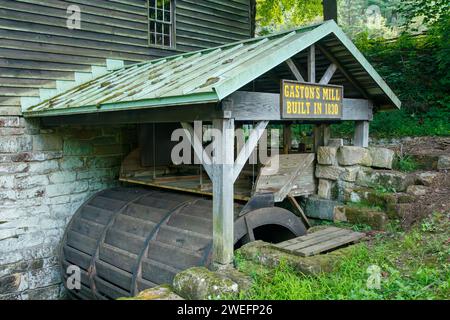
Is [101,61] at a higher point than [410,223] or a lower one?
higher

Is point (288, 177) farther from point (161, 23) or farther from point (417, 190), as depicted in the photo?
point (161, 23)

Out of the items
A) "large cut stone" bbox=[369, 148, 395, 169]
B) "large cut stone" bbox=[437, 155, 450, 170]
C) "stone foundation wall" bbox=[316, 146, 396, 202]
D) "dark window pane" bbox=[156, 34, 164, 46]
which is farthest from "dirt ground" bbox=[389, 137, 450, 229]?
"dark window pane" bbox=[156, 34, 164, 46]

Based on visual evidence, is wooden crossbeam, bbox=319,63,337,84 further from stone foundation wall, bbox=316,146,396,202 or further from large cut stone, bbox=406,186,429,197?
large cut stone, bbox=406,186,429,197

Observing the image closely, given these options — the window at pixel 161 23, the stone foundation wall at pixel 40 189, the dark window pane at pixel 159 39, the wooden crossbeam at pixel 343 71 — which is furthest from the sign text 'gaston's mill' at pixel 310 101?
the dark window pane at pixel 159 39

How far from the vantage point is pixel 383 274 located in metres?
4.22

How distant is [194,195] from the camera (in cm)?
677

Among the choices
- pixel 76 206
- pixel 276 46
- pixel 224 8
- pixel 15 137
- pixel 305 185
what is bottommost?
pixel 76 206

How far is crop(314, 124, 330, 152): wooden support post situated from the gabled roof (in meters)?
0.90

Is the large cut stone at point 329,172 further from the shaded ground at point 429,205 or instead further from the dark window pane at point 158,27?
the dark window pane at point 158,27

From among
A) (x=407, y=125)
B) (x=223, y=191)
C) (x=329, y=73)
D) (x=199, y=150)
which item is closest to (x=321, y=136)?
(x=329, y=73)

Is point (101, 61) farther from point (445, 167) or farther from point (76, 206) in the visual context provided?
point (445, 167)

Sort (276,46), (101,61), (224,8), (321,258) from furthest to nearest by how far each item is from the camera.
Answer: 1. (224,8)
2. (101,61)
3. (276,46)
4. (321,258)

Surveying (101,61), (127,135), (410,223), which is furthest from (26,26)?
(410,223)

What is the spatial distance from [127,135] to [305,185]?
4.06 m
